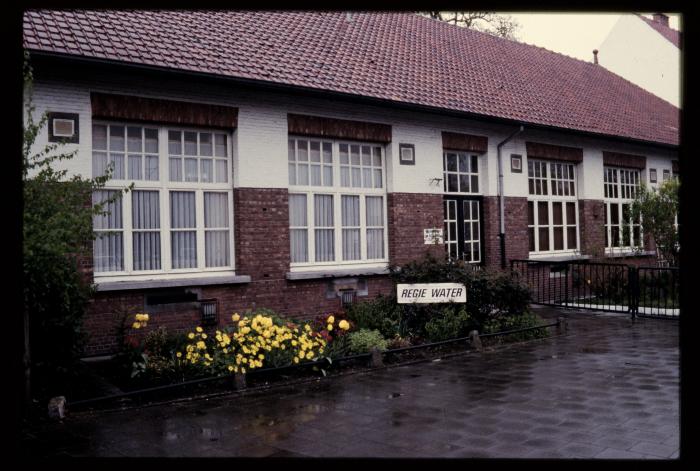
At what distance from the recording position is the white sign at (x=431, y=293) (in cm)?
1113

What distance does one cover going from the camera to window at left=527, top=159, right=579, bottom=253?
17.4 m

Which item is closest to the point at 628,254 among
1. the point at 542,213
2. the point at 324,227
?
the point at 542,213

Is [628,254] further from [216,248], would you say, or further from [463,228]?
[216,248]

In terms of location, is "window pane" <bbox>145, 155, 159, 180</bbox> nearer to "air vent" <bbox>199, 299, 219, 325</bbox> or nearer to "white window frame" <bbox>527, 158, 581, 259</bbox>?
"air vent" <bbox>199, 299, 219, 325</bbox>

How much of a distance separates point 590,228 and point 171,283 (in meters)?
12.8

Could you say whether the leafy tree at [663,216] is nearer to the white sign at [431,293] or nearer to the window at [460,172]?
the window at [460,172]

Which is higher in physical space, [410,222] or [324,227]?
[410,222]

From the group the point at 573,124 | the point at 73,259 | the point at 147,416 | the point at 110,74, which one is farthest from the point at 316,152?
the point at 573,124

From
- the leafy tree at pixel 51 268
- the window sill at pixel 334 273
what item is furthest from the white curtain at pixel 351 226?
the leafy tree at pixel 51 268

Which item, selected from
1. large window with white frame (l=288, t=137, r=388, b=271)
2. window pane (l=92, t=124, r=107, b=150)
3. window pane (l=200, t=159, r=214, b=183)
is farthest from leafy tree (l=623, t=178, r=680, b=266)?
window pane (l=92, t=124, r=107, b=150)

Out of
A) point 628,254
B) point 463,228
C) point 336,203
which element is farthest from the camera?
point 628,254

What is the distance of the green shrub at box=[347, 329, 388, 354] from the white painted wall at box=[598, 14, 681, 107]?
71.1 feet

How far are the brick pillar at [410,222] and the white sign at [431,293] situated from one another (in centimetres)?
221

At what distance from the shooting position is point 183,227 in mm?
11109
